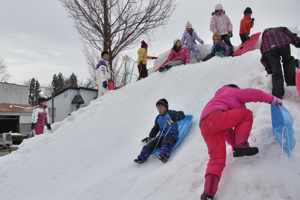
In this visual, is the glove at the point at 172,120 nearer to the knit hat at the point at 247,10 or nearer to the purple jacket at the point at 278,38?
the purple jacket at the point at 278,38

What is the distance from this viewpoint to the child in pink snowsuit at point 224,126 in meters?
2.25

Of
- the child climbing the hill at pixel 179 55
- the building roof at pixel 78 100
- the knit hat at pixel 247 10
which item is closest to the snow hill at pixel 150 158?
the child climbing the hill at pixel 179 55

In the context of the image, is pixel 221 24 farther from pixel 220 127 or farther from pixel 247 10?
pixel 220 127

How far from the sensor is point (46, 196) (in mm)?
3291

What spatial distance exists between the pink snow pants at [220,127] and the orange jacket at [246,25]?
18.8 ft

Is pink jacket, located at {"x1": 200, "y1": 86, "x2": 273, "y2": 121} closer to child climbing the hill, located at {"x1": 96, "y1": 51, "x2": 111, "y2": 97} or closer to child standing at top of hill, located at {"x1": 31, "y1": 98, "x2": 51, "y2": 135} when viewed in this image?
child standing at top of hill, located at {"x1": 31, "y1": 98, "x2": 51, "y2": 135}

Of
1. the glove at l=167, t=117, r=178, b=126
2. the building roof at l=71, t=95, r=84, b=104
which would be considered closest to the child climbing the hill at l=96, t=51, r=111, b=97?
the glove at l=167, t=117, r=178, b=126

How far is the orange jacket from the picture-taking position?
701 cm

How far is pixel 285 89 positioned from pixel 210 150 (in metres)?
2.38

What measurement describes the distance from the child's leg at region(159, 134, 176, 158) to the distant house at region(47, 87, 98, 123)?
18.5m

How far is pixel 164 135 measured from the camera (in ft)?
12.4

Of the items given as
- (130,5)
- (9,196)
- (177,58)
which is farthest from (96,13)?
(9,196)

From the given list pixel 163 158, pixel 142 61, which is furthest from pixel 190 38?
pixel 163 158

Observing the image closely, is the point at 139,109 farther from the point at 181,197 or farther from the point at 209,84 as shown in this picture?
the point at 181,197
